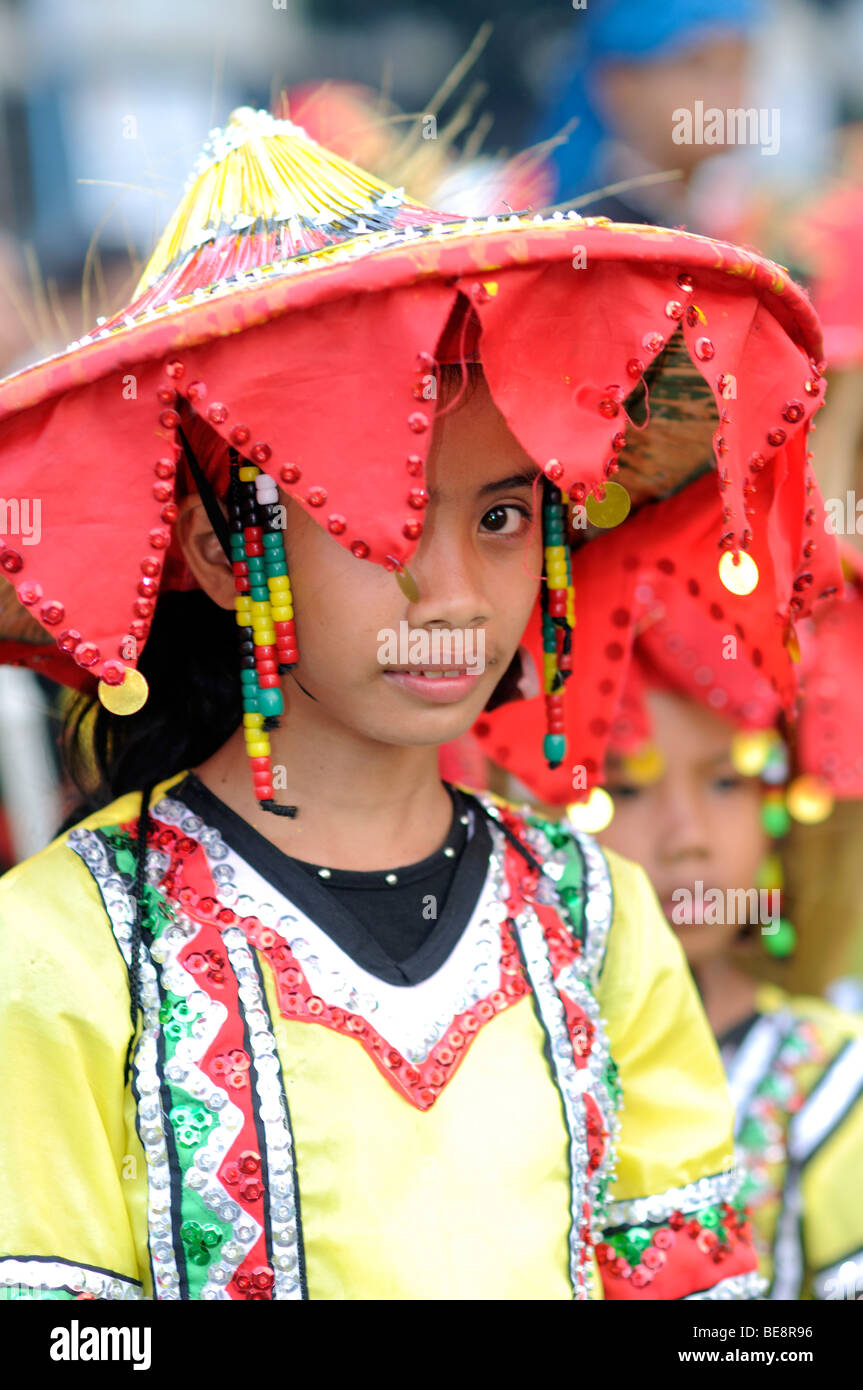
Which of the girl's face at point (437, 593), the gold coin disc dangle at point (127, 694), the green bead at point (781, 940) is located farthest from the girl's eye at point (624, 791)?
the gold coin disc dangle at point (127, 694)

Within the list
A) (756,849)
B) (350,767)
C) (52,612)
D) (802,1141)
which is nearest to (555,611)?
(350,767)

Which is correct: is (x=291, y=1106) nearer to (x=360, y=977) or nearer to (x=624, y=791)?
(x=360, y=977)

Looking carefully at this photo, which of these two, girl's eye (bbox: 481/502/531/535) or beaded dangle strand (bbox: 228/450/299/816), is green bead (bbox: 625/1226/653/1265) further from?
girl's eye (bbox: 481/502/531/535)

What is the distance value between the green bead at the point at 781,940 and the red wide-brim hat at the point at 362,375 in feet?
4.16

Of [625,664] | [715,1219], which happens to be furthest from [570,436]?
[715,1219]

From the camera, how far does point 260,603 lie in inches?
49.9

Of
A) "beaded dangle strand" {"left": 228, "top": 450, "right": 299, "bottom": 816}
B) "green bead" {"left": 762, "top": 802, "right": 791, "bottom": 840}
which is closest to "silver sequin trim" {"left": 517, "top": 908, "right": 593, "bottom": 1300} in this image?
"beaded dangle strand" {"left": 228, "top": 450, "right": 299, "bottom": 816}

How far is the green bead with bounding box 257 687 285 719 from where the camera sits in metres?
1.27

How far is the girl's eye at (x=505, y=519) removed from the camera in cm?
131

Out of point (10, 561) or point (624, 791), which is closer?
point (10, 561)

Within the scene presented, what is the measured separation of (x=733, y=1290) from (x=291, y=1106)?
54cm

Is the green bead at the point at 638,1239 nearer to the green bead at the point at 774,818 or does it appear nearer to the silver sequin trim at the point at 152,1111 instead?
the silver sequin trim at the point at 152,1111
